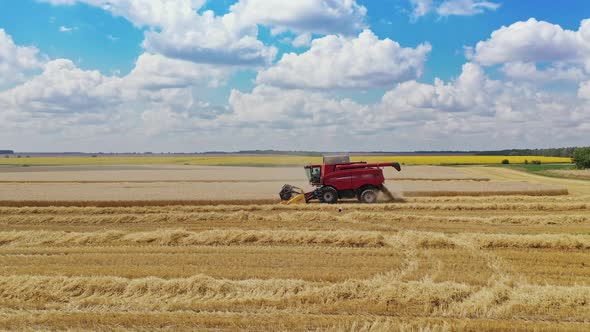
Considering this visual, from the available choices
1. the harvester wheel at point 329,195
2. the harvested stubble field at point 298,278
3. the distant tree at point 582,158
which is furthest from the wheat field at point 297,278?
the distant tree at point 582,158

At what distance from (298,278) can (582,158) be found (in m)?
60.1

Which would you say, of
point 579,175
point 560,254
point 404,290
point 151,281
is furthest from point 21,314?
point 579,175

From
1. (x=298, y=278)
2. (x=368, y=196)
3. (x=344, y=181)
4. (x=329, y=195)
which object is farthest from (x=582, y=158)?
(x=298, y=278)

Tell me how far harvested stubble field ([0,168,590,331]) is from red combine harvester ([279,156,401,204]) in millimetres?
5567

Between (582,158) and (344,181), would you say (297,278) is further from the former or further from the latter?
(582,158)

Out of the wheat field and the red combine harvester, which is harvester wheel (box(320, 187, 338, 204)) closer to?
the red combine harvester

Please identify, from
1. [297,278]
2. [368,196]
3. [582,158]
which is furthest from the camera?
[582,158]

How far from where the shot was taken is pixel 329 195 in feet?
74.0

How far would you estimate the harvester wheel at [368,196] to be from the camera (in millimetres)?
22641

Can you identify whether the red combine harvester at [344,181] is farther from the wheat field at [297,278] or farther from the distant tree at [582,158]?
the distant tree at [582,158]

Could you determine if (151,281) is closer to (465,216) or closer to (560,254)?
(560,254)

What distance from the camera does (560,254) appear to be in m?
11.7

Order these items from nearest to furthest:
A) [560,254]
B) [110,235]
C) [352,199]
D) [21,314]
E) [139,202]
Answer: [21,314], [560,254], [110,235], [139,202], [352,199]

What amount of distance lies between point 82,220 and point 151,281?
10.0 m
